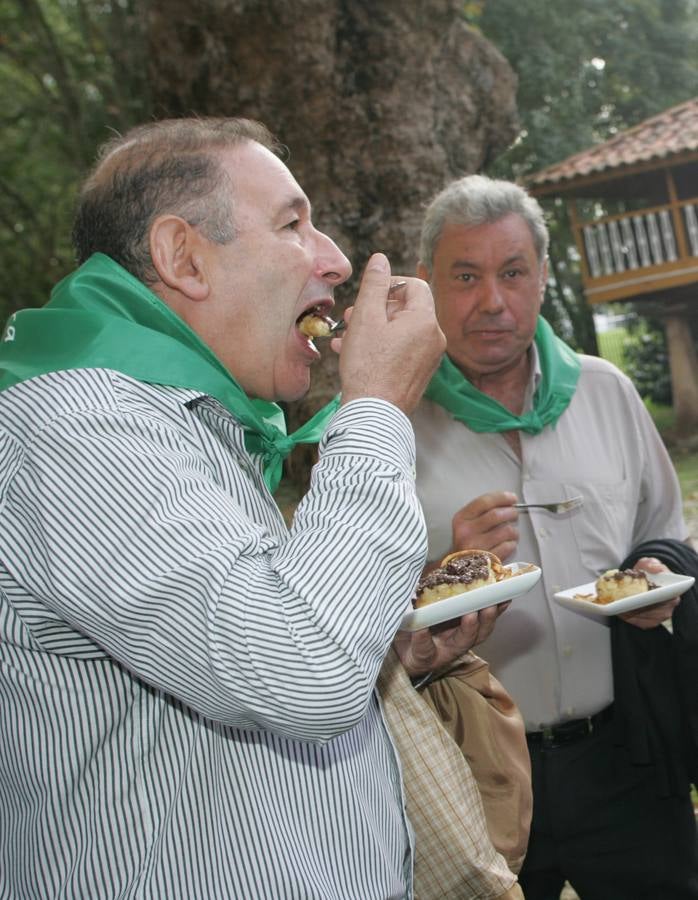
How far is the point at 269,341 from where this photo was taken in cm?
146

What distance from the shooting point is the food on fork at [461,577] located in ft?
5.88

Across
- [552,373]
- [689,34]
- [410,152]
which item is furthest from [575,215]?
[552,373]

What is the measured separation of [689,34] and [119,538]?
16.0m

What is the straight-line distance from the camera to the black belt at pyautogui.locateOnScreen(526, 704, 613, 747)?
7.72ft

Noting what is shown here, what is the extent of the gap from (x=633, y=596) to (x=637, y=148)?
1202 centimetres

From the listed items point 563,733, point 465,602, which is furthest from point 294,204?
point 563,733

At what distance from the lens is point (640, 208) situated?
14.4 m

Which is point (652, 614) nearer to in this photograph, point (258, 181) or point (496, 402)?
point (496, 402)

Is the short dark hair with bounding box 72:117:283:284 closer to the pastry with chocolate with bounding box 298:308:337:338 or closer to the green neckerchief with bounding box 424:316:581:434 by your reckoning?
the pastry with chocolate with bounding box 298:308:337:338

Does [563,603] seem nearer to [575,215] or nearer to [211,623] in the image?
[211,623]

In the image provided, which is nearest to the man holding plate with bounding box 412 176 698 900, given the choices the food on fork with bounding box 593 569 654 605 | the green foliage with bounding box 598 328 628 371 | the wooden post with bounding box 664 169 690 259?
the food on fork with bounding box 593 569 654 605

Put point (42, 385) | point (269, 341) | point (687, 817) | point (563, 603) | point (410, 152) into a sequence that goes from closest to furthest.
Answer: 1. point (42, 385)
2. point (269, 341)
3. point (563, 603)
4. point (687, 817)
5. point (410, 152)

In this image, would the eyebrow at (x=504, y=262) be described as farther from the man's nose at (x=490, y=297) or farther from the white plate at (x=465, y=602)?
the white plate at (x=465, y=602)

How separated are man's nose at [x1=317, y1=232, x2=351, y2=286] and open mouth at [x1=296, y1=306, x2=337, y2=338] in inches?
2.1
